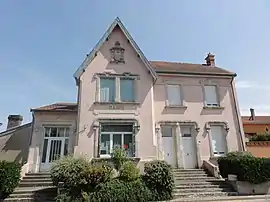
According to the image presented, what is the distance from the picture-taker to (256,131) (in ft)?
86.3

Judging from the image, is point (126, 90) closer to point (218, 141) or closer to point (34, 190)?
point (218, 141)

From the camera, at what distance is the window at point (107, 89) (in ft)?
49.4

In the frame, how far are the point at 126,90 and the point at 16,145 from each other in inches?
362

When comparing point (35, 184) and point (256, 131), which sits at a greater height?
point (256, 131)

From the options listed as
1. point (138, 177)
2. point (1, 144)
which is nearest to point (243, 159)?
point (138, 177)

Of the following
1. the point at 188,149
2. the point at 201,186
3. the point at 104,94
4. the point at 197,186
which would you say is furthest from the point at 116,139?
the point at 201,186

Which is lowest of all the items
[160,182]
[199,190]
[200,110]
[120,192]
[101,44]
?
[199,190]

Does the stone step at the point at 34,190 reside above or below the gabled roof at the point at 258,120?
below

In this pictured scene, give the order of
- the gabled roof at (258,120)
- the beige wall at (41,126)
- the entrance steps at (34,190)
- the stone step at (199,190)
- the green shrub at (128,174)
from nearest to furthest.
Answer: the entrance steps at (34,190), the green shrub at (128,174), the stone step at (199,190), the beige wall at (41,126), the gabled roof at (258,120)

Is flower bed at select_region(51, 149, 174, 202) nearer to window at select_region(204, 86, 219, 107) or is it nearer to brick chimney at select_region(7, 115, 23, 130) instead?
window at select_region(204, 86, 219, 107)

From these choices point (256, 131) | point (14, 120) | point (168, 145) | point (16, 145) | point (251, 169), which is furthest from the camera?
point (256, 131)

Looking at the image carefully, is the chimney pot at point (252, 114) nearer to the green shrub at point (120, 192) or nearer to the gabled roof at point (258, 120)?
the gabled roof at point (258, 120)

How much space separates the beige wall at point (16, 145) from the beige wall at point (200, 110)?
32.5 ft

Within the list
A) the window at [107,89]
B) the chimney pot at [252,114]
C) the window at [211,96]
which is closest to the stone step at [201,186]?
the window at [211,96]
